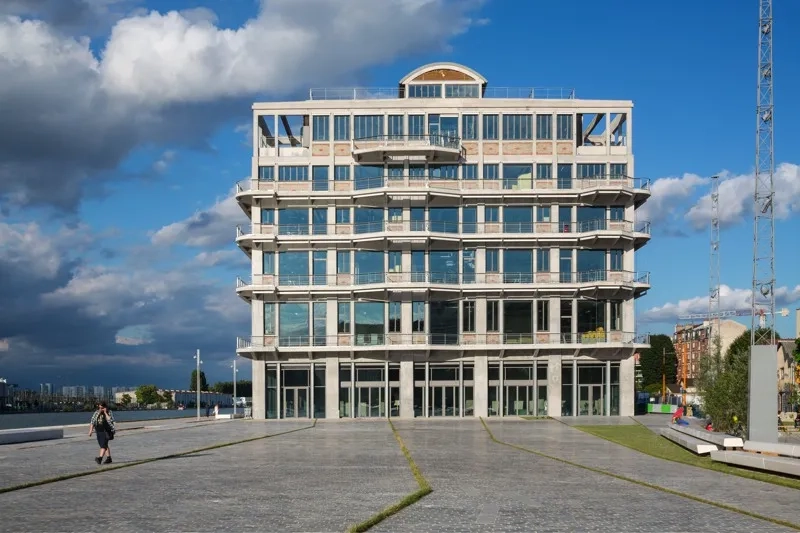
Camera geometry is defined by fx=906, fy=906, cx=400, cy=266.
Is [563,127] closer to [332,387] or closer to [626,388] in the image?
[626,388]

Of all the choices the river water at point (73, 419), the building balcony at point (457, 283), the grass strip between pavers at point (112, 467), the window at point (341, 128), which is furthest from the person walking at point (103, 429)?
the river water at point (73, 419)

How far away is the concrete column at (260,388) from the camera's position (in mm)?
76750

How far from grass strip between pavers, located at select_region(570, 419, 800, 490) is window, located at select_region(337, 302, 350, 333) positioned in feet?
80.7

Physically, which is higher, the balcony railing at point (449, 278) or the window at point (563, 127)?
the window at point (563, 127)

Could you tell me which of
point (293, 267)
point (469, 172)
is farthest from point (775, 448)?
point (293, 267)

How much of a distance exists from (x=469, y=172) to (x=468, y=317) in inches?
487

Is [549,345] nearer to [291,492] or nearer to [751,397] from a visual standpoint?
[751,397]

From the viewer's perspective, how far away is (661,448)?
1563 inches

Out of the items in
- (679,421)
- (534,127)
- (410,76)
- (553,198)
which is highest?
(410,76)

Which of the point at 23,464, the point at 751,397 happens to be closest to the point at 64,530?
the point at 23,464

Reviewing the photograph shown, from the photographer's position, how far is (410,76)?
78.9m

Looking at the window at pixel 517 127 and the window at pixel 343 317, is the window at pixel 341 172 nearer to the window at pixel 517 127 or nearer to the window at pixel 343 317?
the window at pixel 343 317

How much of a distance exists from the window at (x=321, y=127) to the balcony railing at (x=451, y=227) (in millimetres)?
7545

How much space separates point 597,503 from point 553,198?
5657 cm
